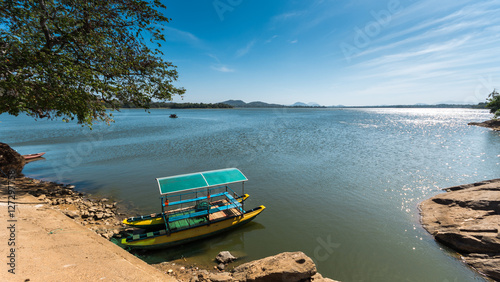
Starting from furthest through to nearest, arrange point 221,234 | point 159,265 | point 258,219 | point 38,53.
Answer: point 258,219, point 221,234, point 38,53, point 159,265

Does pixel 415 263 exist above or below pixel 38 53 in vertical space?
below

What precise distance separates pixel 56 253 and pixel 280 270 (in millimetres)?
7982

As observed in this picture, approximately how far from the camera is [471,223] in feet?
38.7

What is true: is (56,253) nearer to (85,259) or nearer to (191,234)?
(85,259)

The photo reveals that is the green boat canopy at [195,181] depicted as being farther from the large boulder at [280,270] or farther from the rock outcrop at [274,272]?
the large boulder at [280,270]

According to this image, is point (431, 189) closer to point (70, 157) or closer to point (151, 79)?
point (151, 79)

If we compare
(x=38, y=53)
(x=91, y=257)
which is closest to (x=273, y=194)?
(x=91, y=257)

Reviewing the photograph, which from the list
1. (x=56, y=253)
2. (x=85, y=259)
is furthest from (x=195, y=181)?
(x=56, y=253)

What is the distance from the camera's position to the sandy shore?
6430mm

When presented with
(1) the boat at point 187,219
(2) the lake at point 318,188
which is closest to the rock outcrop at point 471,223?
(2) the lake at point 318,188

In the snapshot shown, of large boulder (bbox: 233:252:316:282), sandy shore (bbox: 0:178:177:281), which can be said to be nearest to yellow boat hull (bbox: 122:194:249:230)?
sandy shore (bbox: 0:178:177:281)

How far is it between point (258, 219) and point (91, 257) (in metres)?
9.16

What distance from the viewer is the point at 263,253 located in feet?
36.7

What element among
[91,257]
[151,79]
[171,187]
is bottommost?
[91,257]
